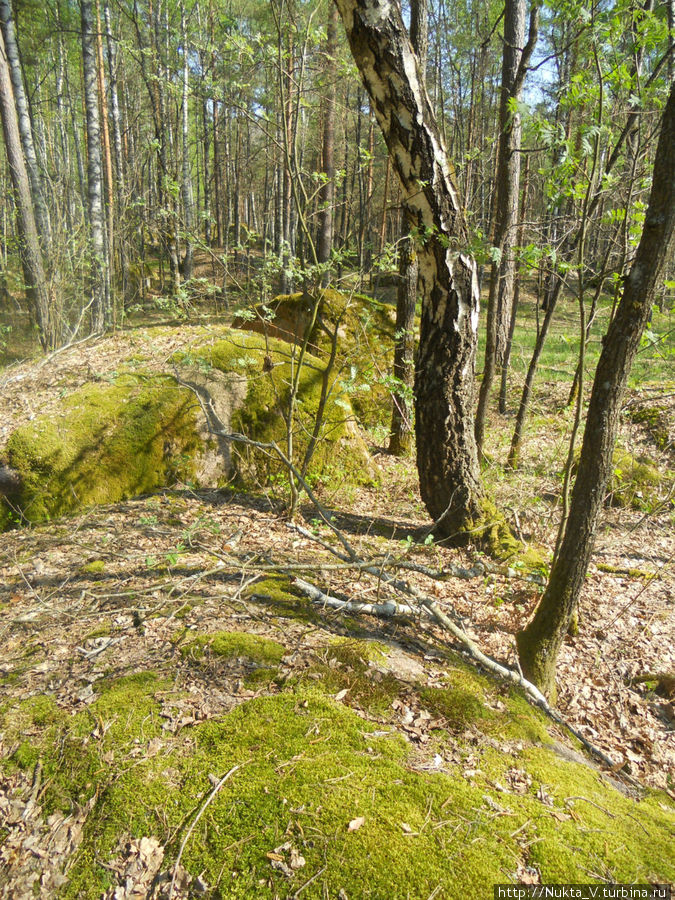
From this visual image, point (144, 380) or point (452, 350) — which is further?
point (144, 380)

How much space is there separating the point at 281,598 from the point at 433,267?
3145 millimetres

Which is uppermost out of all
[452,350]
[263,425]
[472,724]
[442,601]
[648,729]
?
[452,350]

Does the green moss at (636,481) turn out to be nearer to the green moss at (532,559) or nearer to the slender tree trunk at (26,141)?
the green moss at (532,559)

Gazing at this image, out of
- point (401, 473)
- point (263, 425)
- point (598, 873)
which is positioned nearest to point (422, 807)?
point (598, 873)

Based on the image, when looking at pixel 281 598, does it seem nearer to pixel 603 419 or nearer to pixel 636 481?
pixel 603 419

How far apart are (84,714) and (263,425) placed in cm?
423

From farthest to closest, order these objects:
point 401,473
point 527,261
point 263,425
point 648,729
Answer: point 401,473 < point 263,425 < point 527,261 < point 648,729

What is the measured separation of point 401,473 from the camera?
706cm

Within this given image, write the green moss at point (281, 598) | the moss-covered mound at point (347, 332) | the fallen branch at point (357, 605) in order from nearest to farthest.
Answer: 1. the green moss at point (281, 598)
2. the fallen branch at point (357, 605)
3. the moss-covered mound at point (347, 332)

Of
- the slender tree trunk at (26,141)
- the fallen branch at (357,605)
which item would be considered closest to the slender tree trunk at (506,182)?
the fallen branch at (357,605)

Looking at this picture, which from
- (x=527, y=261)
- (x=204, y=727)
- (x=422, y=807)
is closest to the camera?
(x=422, y=807)

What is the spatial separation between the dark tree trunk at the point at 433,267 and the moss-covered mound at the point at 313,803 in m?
2.29

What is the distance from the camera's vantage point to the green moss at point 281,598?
3.37 m

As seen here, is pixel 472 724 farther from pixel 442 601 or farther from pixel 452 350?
pixel 452 350
